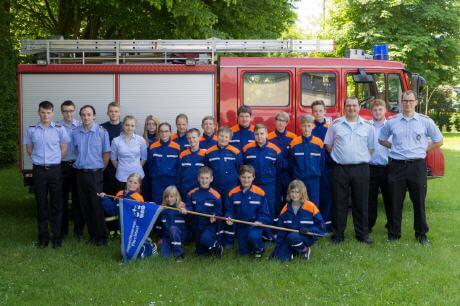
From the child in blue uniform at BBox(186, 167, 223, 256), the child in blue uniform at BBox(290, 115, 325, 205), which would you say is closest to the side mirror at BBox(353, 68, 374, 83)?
the child in blue uniform at BBox(290, 115, 325, 205)

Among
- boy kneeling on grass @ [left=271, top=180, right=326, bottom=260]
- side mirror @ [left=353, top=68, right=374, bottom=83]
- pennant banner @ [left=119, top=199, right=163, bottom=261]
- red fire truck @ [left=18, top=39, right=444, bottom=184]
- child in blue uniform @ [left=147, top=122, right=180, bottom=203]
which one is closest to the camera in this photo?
boy kneeling on grass @ [left=271, top=180, right=326, bottom=260]

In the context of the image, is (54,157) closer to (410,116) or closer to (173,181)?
(173,181)

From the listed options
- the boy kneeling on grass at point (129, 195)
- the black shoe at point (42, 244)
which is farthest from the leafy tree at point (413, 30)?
the black shoe at point (42, 244)

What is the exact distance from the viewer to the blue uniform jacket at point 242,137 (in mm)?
7633

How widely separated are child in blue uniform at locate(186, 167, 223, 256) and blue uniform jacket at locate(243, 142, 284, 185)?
701 millimetres

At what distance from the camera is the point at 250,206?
22.1 feet

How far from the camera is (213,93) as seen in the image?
868 cm

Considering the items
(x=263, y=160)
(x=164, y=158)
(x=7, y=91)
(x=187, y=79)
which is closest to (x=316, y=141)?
(x=263, y=160)

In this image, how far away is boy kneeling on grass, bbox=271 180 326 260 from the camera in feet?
21.1

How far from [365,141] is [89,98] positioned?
4.18m

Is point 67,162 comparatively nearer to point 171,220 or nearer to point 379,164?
point 171,220

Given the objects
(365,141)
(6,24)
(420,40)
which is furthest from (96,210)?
(420,40)

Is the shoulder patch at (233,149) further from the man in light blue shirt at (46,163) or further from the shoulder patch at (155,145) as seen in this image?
the man in light blue shirt at (46,163)

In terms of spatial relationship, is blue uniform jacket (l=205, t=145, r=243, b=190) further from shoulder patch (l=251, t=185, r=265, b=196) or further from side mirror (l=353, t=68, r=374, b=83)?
side mirror (l=353, t=68, r=374, b=83)
